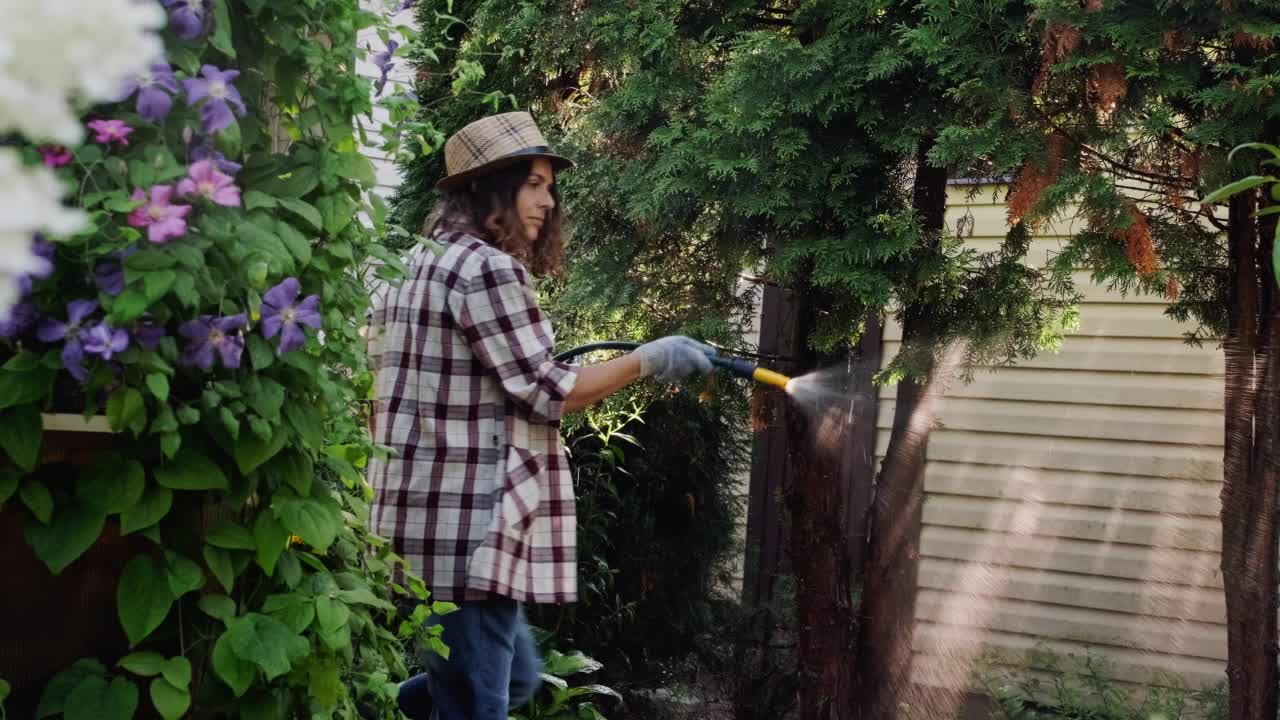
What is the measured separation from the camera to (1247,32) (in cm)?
278

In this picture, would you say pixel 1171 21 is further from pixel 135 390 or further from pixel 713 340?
pixel 135 390

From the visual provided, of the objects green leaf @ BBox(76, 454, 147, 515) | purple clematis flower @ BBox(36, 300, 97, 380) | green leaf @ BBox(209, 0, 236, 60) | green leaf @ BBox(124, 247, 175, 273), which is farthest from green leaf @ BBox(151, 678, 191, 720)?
green leaf @ BBox(209, 0, 236, 60)

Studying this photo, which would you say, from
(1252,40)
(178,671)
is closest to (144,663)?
(178,671)

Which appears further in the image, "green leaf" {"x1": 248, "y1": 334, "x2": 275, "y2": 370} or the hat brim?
the hat brim

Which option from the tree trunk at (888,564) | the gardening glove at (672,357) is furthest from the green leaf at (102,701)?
the tree trunk at (888,564)

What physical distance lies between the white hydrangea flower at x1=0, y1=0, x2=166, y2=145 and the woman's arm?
187 cm

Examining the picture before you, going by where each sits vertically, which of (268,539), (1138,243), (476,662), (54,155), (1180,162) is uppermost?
(1180,162)

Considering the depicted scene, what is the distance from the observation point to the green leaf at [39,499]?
4.69 feet

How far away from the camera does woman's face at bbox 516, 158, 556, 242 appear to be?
2.55 metres

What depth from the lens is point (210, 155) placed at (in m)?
1.39

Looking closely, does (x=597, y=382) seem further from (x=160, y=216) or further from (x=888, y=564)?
(x=888, y=564)

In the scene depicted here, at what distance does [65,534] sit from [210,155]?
48cm

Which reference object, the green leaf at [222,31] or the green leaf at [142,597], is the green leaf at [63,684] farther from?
the green leaf at [222,31]

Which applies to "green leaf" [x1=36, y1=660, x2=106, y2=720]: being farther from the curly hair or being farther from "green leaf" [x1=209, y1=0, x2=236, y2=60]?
the curly hair
